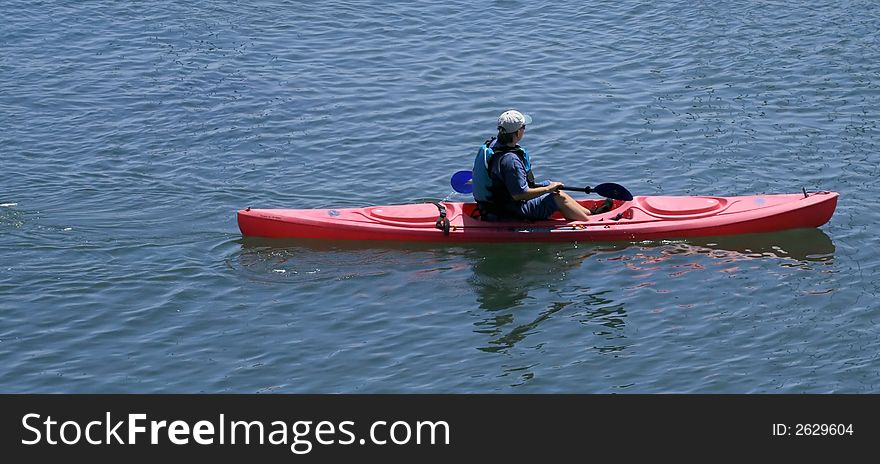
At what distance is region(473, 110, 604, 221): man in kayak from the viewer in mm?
11445

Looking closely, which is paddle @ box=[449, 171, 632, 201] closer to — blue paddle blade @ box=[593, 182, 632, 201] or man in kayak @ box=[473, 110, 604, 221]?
blue paddle blade @ box=[593, 182, 632, 201]

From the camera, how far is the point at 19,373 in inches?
370

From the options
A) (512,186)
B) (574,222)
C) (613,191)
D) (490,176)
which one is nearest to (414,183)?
(490,176)

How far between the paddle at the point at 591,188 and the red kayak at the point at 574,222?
0.17m

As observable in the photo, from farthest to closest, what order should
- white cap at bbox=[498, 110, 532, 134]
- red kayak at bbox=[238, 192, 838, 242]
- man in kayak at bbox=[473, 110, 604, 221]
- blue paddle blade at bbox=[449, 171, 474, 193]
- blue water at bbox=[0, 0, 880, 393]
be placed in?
blue paddle blade at bbox=[449, 171, 474, 193]
red kayak at bbox=[238, 192, 838, 242]
man in kayak at bbox=[473, 110, 604, 221]
white cap at bbox=[498, 110, 532, 134]
blue water at bbox=[0, 0, 880, 393]

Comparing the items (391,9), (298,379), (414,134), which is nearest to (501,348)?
(298,379)

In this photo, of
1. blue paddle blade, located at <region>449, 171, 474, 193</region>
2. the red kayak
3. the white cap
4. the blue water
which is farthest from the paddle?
the white cap

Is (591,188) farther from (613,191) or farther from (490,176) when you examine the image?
(490,176)

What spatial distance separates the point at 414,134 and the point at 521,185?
357 centimetres

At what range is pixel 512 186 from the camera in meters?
11.5

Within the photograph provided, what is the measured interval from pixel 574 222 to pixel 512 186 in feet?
2.33

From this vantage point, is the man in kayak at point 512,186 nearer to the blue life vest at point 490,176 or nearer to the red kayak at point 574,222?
the blue life vest at point 490,176

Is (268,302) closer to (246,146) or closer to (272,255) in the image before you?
(272,255)

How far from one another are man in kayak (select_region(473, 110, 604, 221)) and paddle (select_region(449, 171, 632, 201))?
20cm
